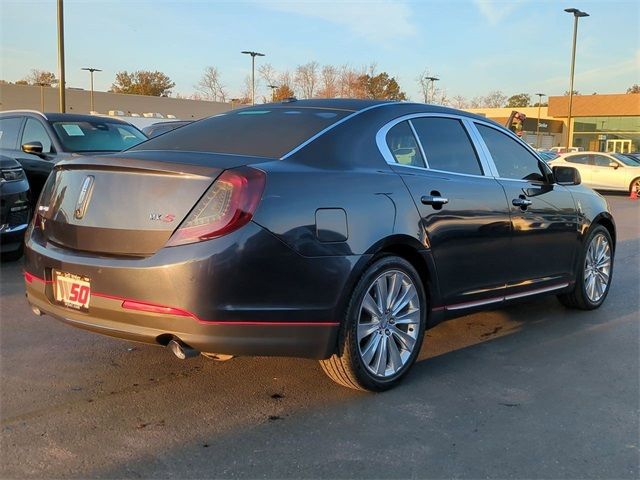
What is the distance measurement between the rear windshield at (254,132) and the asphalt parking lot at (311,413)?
1402 millimetres

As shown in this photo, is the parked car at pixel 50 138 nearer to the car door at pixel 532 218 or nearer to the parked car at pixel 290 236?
the parked car at pixel 290 236

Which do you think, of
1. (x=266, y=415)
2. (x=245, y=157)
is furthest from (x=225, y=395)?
(x=245, y=157)

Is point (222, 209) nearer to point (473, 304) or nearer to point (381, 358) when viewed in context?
point (381, 358)

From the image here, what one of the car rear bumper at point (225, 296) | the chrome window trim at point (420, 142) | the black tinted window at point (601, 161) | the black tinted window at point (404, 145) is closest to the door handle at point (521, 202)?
the chrome window trim at point (420, 142)

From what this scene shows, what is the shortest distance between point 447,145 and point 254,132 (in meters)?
1.38

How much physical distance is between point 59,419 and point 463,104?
73.1 metres

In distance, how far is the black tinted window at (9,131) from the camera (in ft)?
28.8

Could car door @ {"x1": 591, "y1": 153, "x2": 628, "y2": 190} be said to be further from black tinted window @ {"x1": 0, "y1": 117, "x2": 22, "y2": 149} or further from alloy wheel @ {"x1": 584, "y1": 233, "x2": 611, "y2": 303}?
black tinted window @ {"x1": 0, "y1": 117, "x2": 22, "y2": 149}

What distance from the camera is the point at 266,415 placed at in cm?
336

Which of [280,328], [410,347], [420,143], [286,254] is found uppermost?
[420,143]

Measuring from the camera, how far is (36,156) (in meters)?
8.23

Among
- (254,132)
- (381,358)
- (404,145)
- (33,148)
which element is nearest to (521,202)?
(404,145)

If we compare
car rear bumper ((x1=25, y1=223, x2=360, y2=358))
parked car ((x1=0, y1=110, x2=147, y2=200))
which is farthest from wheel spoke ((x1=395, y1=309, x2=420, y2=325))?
parked car ((x1=0, y1=110, x2=147, y2=200))

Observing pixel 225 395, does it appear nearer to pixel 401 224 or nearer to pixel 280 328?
pixel 280 328
